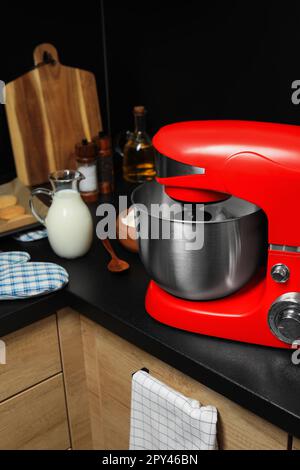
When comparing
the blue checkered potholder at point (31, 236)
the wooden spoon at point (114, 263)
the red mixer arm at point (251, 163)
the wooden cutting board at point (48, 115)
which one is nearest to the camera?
the red mixer arm at point (251, 163)

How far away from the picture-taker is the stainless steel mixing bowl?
946mm

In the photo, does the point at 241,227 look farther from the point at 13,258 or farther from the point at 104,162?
the point at 104,162

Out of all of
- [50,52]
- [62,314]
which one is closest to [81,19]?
[50,52]

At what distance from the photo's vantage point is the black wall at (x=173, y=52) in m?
1.34

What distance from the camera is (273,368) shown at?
94 centimetres

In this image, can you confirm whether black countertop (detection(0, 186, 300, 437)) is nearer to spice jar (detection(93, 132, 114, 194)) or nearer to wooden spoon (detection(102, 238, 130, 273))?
wooden spoon (detection(102, 238, 130, 273))

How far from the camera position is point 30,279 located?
117 centimetres

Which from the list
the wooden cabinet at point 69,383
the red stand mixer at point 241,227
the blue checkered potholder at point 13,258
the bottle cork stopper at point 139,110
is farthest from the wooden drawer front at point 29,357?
the bottle cork stopper at point 139,110

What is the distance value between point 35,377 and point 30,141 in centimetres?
70

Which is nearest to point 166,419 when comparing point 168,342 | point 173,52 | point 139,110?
point 168,342

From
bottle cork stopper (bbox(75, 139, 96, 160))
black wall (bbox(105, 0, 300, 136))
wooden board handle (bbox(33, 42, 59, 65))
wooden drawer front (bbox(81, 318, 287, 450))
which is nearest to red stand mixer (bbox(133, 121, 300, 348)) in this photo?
wooden drawer front (bbox(81, 318, 287, 450))

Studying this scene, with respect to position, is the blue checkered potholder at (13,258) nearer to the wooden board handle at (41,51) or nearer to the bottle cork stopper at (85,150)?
the bottle cork stopper at (85,150)

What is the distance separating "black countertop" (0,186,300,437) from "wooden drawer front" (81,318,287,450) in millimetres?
50

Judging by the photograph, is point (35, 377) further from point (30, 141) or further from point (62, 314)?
point (30, 141)
